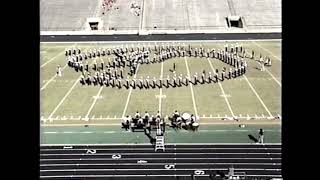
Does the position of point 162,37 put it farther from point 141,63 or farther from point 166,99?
point 166,99

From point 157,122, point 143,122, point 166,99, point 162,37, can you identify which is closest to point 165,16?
point 162,37

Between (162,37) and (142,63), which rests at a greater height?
(162,37)

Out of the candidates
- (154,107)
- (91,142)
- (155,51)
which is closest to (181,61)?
(155,51)

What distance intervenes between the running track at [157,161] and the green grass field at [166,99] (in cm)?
55

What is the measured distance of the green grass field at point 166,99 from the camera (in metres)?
10.4

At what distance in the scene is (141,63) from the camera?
51.4ft

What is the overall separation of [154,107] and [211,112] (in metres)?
1.18

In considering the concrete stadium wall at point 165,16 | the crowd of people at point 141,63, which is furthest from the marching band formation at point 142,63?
the concrete stadium wall at point 165,16

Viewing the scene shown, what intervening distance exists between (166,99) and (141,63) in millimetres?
4134

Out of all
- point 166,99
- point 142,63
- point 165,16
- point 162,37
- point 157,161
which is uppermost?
point 165,16

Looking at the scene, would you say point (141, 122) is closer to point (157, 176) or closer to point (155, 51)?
point (157, 176)
